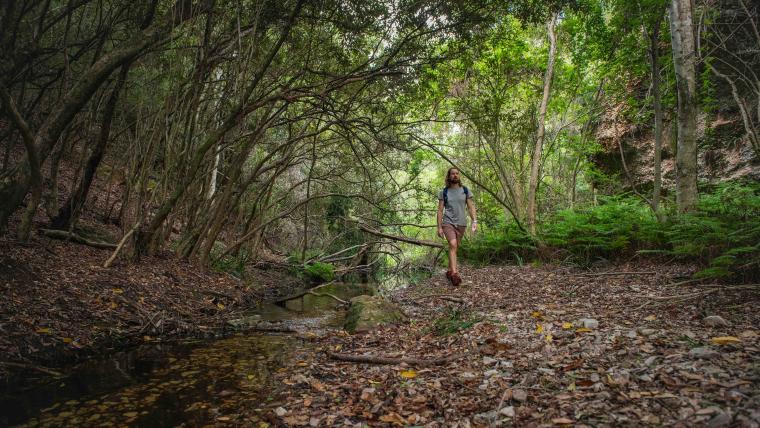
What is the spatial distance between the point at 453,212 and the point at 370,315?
2.97 metres

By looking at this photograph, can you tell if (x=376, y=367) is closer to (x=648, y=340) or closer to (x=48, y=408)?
(x=648, y=340)

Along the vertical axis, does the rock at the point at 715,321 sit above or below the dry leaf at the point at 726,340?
above

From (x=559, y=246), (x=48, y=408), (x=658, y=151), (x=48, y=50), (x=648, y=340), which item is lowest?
(x=48, y=408)

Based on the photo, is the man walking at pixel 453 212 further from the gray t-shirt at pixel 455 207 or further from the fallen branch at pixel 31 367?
the fallen branch at pixel 31 367

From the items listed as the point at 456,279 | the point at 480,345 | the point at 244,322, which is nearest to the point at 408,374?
the point at 480,345

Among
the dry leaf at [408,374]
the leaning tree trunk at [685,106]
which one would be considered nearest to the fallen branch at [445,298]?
the dry leaf at [408,374]

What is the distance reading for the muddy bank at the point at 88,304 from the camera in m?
4.58

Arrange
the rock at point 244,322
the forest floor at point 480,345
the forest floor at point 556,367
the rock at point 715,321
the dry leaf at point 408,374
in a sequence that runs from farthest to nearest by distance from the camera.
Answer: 1. the rock at point 244,322
2. the dry leaf at point 408,374
3. the rock at point 715,321
4. the forest floor at point 480,345
5. the forest floor at point 556,367

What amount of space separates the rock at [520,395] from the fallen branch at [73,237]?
8437 mm

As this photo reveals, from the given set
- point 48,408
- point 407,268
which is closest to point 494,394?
point 48,408

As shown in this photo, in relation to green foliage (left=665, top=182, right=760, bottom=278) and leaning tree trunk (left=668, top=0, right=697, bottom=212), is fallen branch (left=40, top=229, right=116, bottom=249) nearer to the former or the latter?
green foliage (left=665, top=182, right=760, bottom=278)

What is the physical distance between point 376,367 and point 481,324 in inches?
60.3

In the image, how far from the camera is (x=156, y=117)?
316 inches

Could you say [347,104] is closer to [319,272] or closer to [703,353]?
[703,353]
